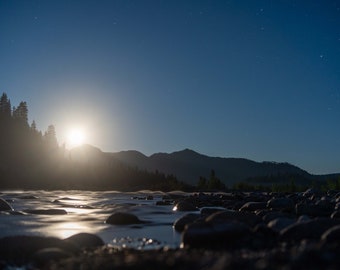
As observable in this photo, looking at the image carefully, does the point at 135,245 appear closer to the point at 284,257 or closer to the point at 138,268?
the point at 138,268

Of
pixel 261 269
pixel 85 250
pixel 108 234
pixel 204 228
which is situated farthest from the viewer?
pixel 108 234

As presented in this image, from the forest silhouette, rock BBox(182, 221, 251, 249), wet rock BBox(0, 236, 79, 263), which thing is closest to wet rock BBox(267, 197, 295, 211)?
rock BBox(182, 221, 251, 249)

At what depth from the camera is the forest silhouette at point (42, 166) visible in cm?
9731

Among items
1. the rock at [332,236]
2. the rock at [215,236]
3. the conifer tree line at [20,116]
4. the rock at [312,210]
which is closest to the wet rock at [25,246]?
the rock at [215,236]

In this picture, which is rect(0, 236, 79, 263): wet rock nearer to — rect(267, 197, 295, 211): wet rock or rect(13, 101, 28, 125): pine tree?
rect(267, 197, 295, 211): wet rock

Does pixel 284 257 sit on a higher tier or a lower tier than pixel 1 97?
lower

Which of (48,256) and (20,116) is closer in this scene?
(48,256)

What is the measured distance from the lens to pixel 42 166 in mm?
107250

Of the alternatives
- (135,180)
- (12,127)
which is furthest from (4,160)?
(135,180)

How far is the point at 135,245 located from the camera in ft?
24.8

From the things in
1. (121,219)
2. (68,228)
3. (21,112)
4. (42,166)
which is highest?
(21,112)

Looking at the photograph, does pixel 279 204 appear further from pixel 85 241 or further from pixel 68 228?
pixel 85 241

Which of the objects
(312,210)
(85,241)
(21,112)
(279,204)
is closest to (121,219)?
(85,241)

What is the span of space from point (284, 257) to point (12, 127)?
372ft
